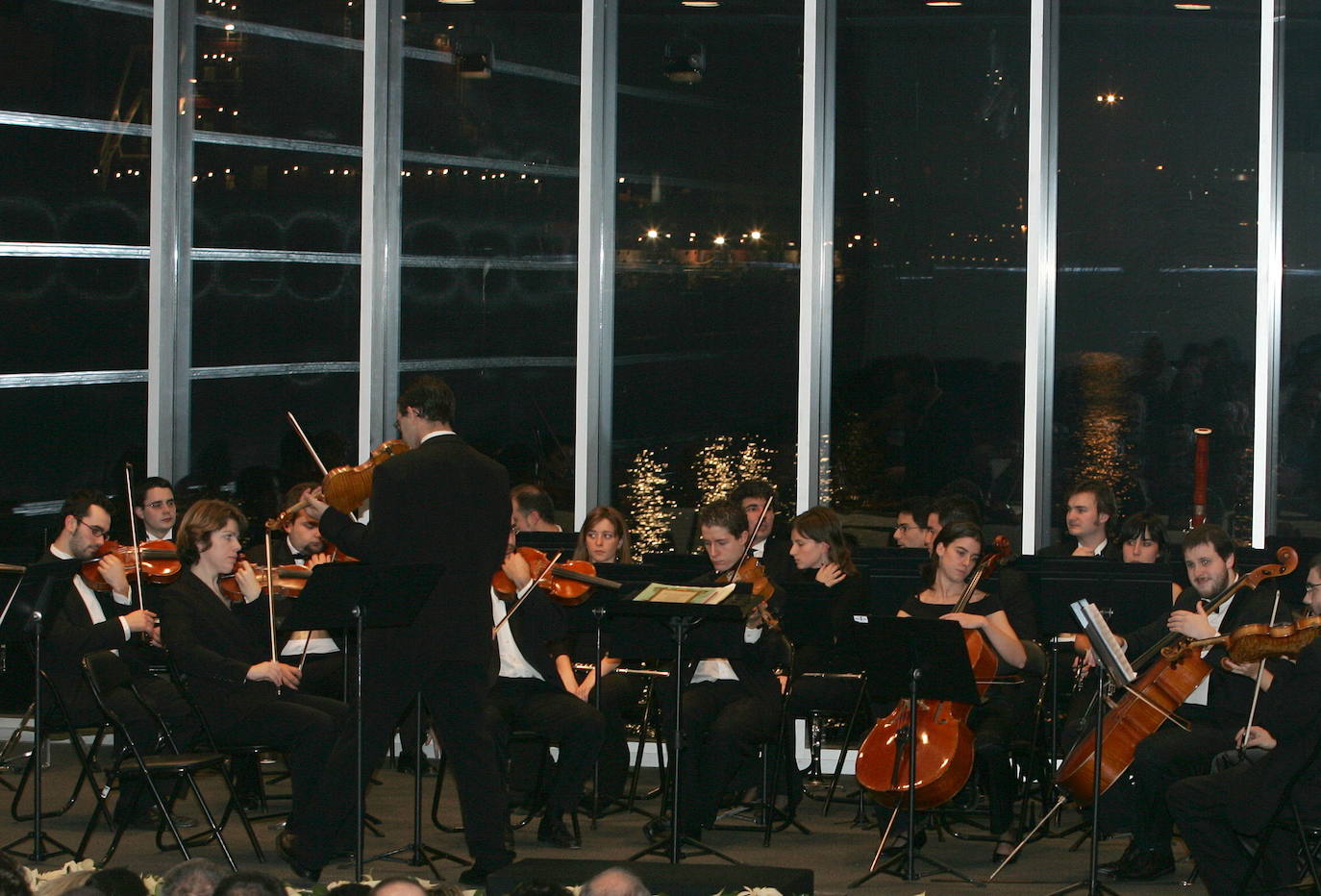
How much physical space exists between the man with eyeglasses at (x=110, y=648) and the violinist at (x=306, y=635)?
49 cm

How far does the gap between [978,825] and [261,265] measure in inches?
177

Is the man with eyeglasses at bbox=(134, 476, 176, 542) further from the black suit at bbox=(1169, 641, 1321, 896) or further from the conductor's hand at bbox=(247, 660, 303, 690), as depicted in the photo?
the black suit at bbox=(1169, 641, 1321, 896)

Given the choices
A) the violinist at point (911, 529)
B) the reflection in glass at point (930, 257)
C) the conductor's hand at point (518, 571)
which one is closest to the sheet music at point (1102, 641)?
the conductor's hand at point (518, 571)

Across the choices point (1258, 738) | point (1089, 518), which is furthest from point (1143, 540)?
point (1258, 738)

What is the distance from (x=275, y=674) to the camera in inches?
212

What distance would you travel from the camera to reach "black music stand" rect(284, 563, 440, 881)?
15.0 feet

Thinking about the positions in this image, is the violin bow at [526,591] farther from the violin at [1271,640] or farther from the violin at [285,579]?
the violin at [1271,640]

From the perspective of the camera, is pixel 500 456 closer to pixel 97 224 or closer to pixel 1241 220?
pixel 97 224

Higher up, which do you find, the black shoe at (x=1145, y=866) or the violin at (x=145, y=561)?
the violin at (x=145, y=561)

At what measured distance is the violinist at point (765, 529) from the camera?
6.49 meters

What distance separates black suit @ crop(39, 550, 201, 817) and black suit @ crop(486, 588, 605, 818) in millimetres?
1079

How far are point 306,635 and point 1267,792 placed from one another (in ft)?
11.3

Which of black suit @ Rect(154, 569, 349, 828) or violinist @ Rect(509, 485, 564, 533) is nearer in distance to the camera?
black suit @ Rect(154, 569, 349, 828)

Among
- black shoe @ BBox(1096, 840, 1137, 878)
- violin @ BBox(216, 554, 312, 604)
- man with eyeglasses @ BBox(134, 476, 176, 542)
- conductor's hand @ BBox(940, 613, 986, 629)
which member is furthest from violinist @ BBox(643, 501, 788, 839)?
man with eyeglasses @ BBox(134, 476, 176, 542)
